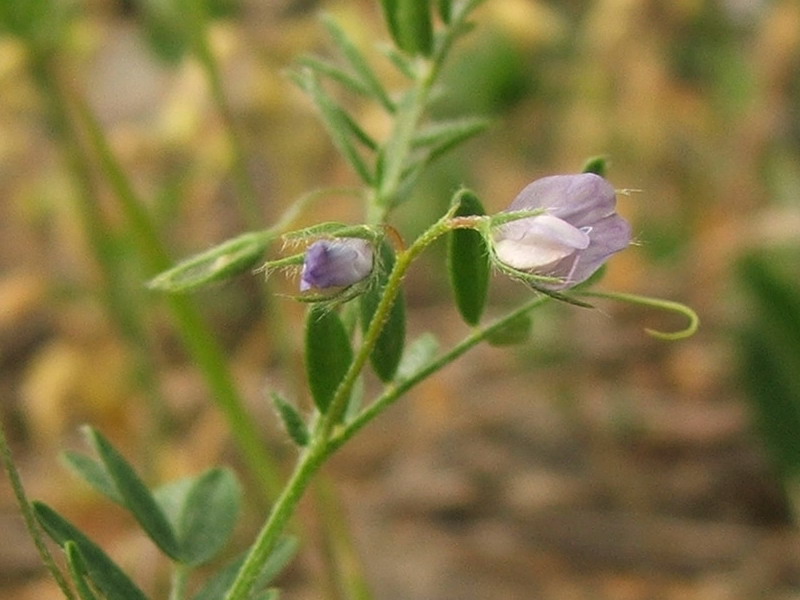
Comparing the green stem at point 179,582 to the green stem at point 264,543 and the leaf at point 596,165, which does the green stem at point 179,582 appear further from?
the leaf at point 596,165

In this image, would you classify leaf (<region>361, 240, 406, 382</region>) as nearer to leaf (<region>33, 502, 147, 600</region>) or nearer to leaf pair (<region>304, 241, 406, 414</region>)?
leaf pair (<region>304, 241, 406, 414</region>)

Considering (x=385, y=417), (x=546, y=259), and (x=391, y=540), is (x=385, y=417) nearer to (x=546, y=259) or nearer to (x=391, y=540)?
(x=391, y=540)

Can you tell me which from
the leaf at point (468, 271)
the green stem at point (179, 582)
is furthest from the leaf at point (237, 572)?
the leaf at point (468, 271)

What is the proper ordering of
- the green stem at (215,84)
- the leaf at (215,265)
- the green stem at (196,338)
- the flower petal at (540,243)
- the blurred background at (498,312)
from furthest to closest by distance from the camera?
the blurred background at (498,312), the green stem at (215,84), the green stem at (196,338), the leaf at (215,265), the flower petal at (540,243)

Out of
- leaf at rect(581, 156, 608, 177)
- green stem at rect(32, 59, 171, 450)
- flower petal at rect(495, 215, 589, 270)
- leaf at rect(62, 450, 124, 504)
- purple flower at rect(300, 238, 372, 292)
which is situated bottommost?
green stem at rect(32, 59, 171, 450)

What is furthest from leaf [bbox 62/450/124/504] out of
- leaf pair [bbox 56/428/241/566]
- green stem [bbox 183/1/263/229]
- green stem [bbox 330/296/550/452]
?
green stem [bbox 183/1/263/229]

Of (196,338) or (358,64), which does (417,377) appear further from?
(196,338)

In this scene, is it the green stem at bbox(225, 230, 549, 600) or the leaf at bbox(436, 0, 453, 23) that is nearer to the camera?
the green stem at bbox(225, 230, 549, 600)
